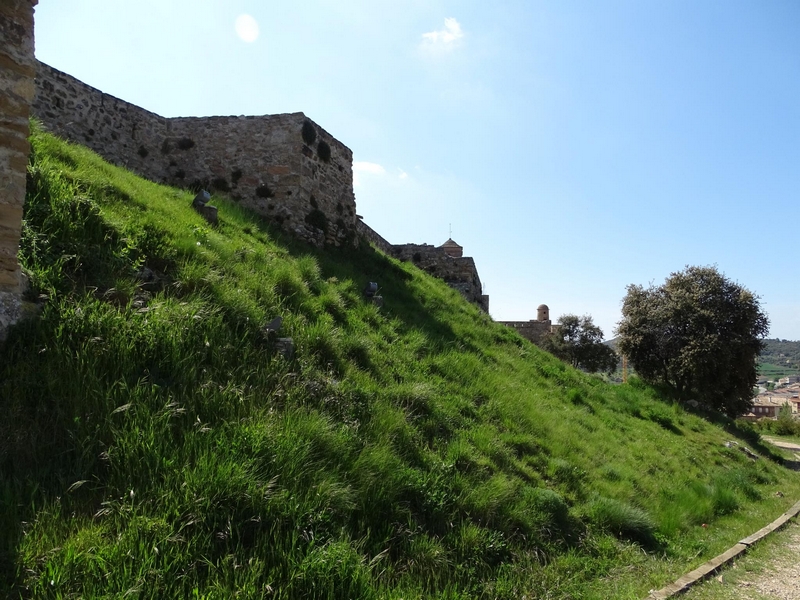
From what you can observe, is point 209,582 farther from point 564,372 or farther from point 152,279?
point 564,372

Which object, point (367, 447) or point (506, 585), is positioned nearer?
point (506, 585)

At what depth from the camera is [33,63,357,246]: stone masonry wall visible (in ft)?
35.5

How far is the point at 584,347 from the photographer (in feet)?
109

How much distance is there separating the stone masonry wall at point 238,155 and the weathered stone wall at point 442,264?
622 centimetres

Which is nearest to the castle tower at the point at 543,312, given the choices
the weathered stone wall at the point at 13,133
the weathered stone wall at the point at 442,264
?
the weathered stone wall at the point at 442,264

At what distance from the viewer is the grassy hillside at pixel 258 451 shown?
296cm

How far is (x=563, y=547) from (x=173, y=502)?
12.1ft

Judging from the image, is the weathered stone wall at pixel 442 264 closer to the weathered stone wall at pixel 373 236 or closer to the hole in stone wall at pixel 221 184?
the weathered stone wall at pixel 373 236

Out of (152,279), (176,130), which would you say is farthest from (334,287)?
(176,130)

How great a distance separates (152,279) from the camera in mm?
5297

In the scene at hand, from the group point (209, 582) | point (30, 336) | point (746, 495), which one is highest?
point (30, 336)

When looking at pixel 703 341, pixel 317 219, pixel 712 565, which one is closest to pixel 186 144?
pixel 317 219

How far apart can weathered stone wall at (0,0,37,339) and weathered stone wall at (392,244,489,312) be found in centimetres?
1436

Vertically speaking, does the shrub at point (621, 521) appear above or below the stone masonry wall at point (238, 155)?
below
